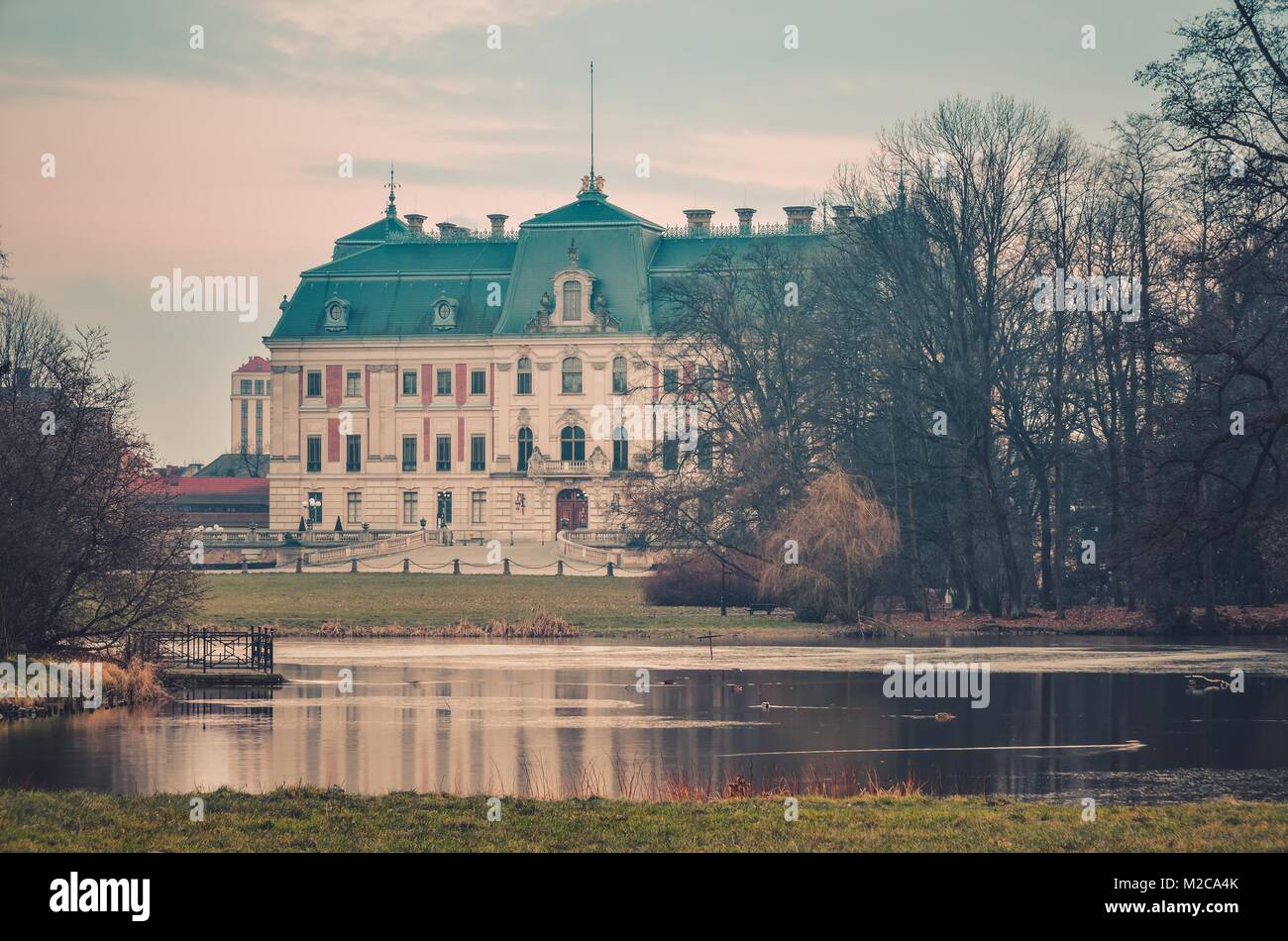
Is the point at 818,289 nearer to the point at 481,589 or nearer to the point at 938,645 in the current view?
the point at 481,589

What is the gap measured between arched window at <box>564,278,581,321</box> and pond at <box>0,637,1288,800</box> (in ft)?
209

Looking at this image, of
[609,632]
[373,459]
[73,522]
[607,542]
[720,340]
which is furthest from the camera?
[373,459]

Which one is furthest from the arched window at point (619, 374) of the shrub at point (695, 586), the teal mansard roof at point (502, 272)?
the shrub at point (695, 586)

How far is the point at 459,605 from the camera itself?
Result: 48281mm

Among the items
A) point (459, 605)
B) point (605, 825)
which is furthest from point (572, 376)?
point (605, 825)

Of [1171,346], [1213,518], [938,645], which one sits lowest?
[938,645]

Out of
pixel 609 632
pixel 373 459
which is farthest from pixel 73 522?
pixel 373 459

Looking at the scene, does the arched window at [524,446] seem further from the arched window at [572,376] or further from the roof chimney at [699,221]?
the roof chimney at [699,221]

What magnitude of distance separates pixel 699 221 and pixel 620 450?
45.9ft

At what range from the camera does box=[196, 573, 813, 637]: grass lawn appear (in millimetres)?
41906
